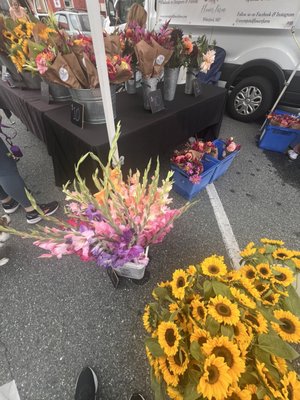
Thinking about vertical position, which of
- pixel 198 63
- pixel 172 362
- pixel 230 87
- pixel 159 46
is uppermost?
pixel 159 46

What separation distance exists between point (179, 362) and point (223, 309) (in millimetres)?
206

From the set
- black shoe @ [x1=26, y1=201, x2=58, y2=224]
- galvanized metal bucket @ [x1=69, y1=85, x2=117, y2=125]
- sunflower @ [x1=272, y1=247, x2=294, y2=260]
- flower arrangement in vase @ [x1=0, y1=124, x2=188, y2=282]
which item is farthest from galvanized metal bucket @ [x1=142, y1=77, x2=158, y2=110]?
sunflower @ [x1=272, y1=247, x2=294, y2=260]

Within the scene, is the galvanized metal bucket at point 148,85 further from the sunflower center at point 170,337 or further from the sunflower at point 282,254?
the sunflower center at point 170,337

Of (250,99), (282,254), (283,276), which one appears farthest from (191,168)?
(250,99)

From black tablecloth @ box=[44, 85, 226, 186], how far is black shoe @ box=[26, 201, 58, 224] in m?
0.20

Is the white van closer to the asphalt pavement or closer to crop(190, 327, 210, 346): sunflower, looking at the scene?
the asphalt pavement

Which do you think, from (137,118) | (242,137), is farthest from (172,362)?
(242,137)

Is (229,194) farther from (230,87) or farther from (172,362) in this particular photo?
(230,87)

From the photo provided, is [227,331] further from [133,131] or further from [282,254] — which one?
[133,131]

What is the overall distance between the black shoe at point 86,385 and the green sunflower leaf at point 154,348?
50 cm

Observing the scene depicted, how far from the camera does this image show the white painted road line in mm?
1438

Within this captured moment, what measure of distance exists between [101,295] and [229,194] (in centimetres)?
142

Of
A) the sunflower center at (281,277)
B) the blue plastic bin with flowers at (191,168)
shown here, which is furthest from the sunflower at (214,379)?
the blue plastic bin with flowers at (191,168)

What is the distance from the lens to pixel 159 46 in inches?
47.4
